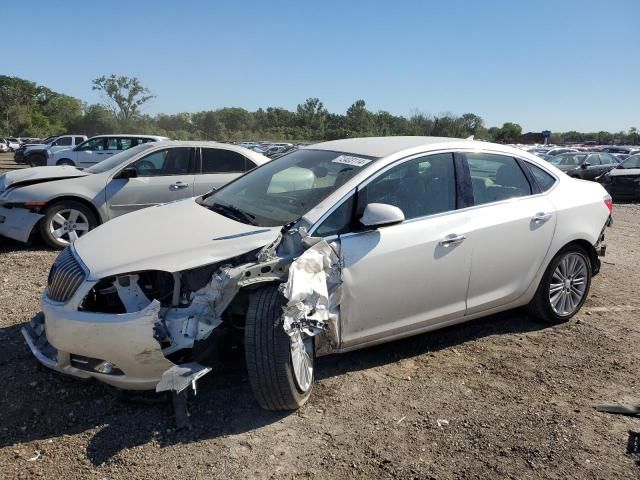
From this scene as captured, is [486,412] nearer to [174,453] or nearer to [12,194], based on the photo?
[174,453]

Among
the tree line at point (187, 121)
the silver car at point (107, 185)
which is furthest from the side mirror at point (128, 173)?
the tree line at point (187, 121)

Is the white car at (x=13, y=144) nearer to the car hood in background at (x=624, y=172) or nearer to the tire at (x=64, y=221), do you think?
the tire at (x=64, y=221)

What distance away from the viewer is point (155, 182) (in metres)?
7.37

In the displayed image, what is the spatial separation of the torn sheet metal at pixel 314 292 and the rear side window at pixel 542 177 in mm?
2197

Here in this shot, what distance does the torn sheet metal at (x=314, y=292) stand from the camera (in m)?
2.84

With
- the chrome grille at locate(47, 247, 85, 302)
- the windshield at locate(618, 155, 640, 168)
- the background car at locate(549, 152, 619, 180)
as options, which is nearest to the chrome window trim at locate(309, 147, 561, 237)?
the chrome grille at locate(47, 247, 85, 302)

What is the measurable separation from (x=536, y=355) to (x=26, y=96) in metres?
88.7

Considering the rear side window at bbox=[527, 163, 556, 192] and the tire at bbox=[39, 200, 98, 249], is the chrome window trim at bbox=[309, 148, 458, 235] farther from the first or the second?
the tire at bbox=[39, 200, 98, 249]

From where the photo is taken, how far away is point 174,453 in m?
2.75

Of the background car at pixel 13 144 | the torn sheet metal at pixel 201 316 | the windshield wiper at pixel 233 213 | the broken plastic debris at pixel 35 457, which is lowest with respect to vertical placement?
the background car at pixel 13 144

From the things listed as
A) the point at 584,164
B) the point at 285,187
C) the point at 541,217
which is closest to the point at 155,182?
the point at 285,187

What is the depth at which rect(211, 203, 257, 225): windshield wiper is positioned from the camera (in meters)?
3.55

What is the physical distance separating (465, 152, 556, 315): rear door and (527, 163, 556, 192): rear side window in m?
0.06

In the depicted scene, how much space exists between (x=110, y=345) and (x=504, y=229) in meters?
2.89
